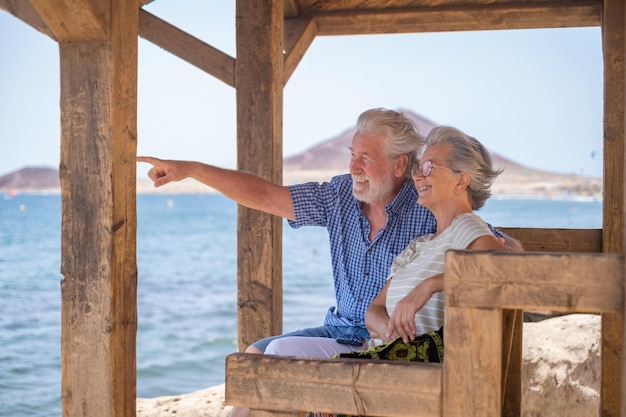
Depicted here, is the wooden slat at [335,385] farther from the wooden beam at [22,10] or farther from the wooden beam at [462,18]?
the wooden beam at [462,18]

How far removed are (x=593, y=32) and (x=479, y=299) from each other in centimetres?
5846

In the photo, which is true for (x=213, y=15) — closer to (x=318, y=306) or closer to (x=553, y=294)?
(x=318, y=306)

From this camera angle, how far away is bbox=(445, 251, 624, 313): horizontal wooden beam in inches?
61.1

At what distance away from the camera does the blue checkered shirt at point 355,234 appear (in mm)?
2969

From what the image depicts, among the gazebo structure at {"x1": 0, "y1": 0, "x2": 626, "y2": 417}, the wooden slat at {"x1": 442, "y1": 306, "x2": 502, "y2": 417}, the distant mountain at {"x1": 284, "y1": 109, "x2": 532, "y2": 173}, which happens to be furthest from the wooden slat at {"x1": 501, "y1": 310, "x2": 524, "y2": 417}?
the distant mountain at {"x1": 284, "y1": 109, "x2": 532, "y2": 173}

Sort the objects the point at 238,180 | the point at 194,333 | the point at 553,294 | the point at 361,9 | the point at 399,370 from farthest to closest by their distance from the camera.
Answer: the point at 194,333
the point at 361,9
the point at 238,180
the point at 399,370
the point at 553,294

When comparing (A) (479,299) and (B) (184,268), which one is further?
(B) (184,268)

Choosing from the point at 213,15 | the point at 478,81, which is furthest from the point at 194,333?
the point at 478,81

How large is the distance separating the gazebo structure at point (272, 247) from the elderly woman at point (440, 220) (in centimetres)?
27

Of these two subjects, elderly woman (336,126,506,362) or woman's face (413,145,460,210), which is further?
woman's face (413,145,460,210)

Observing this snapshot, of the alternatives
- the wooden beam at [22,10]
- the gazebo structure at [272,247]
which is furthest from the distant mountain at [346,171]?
the wooden beam at [22,10]

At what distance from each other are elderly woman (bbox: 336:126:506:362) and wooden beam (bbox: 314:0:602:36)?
7.09 ft

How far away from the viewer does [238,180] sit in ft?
10.4

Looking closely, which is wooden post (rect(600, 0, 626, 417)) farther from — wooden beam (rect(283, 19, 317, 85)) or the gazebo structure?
wooden beam (rect(283, 19, 317, 85))
